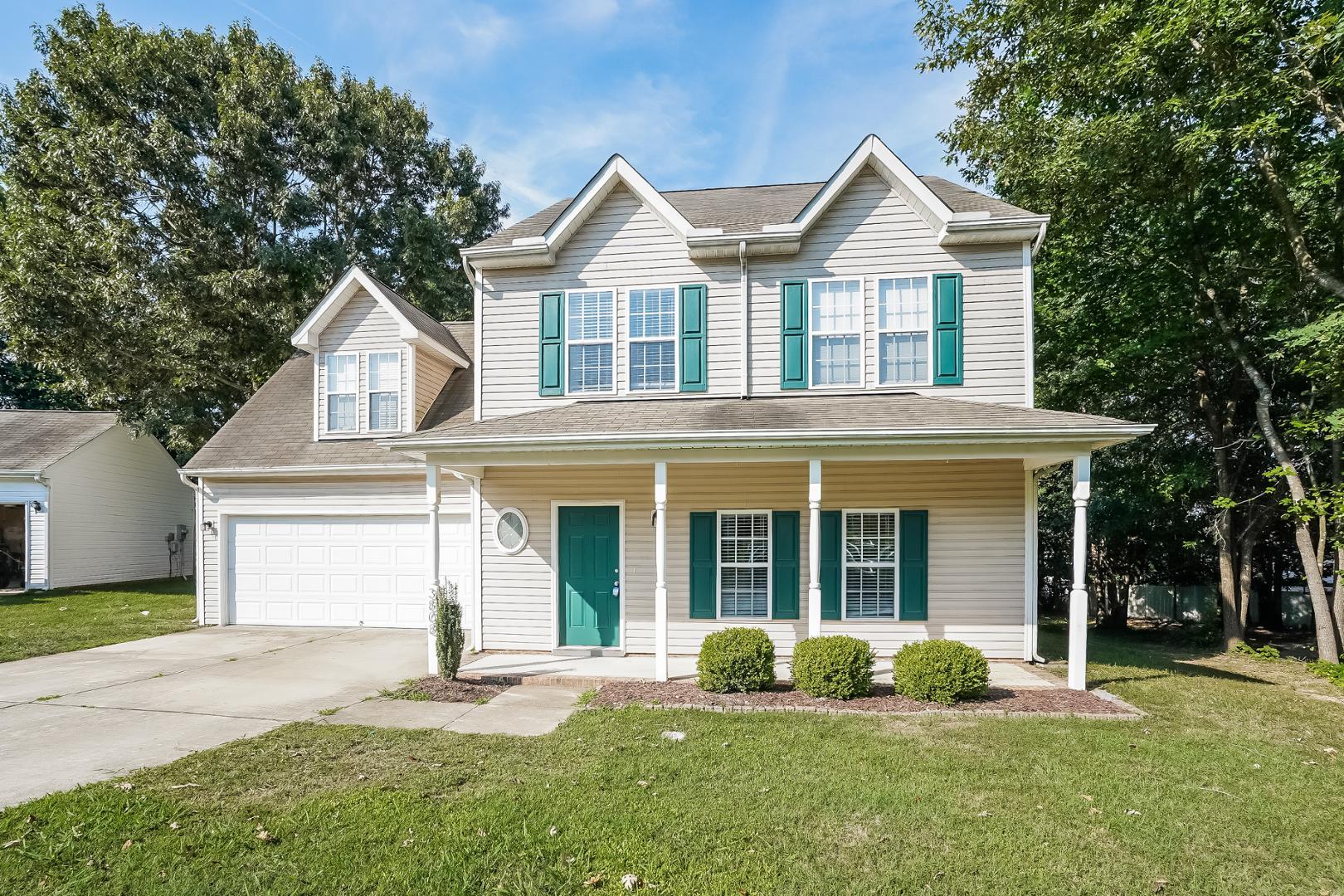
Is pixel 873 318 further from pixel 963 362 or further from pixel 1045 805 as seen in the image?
pixel 1045 805

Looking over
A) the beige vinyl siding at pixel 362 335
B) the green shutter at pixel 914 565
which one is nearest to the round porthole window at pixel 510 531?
the beige vinyl siding at pixel 362 335

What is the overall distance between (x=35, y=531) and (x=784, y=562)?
782 inches

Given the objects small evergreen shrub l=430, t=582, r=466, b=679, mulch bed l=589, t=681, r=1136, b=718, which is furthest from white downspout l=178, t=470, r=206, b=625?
mulch bed l=589, t=681, r=1136, b=718

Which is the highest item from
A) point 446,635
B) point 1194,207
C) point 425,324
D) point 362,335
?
point 1194,207

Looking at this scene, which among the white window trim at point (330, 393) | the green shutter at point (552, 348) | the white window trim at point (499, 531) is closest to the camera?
the white window trim at point (499, 531)

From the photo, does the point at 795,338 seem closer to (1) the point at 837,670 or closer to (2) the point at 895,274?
(2) the point at 895,274

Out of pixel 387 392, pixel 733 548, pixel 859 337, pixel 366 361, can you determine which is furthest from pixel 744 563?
pixel 366 361

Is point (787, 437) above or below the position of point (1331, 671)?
above

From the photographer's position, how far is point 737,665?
302 inches

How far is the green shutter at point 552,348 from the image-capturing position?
1013 centimetres

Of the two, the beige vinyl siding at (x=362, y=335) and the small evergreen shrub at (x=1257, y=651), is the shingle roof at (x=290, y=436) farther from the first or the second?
the small evergreen shrub at (x=1257, y=651)

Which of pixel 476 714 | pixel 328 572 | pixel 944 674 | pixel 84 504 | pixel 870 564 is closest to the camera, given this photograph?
pixel 476 714

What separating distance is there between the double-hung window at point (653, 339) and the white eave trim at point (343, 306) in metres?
4.39

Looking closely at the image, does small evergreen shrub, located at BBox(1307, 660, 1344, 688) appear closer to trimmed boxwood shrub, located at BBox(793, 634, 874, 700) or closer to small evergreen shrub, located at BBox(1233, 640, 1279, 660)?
small evergreen shrub, located at BBox(1233, 640, 1279, 660)
